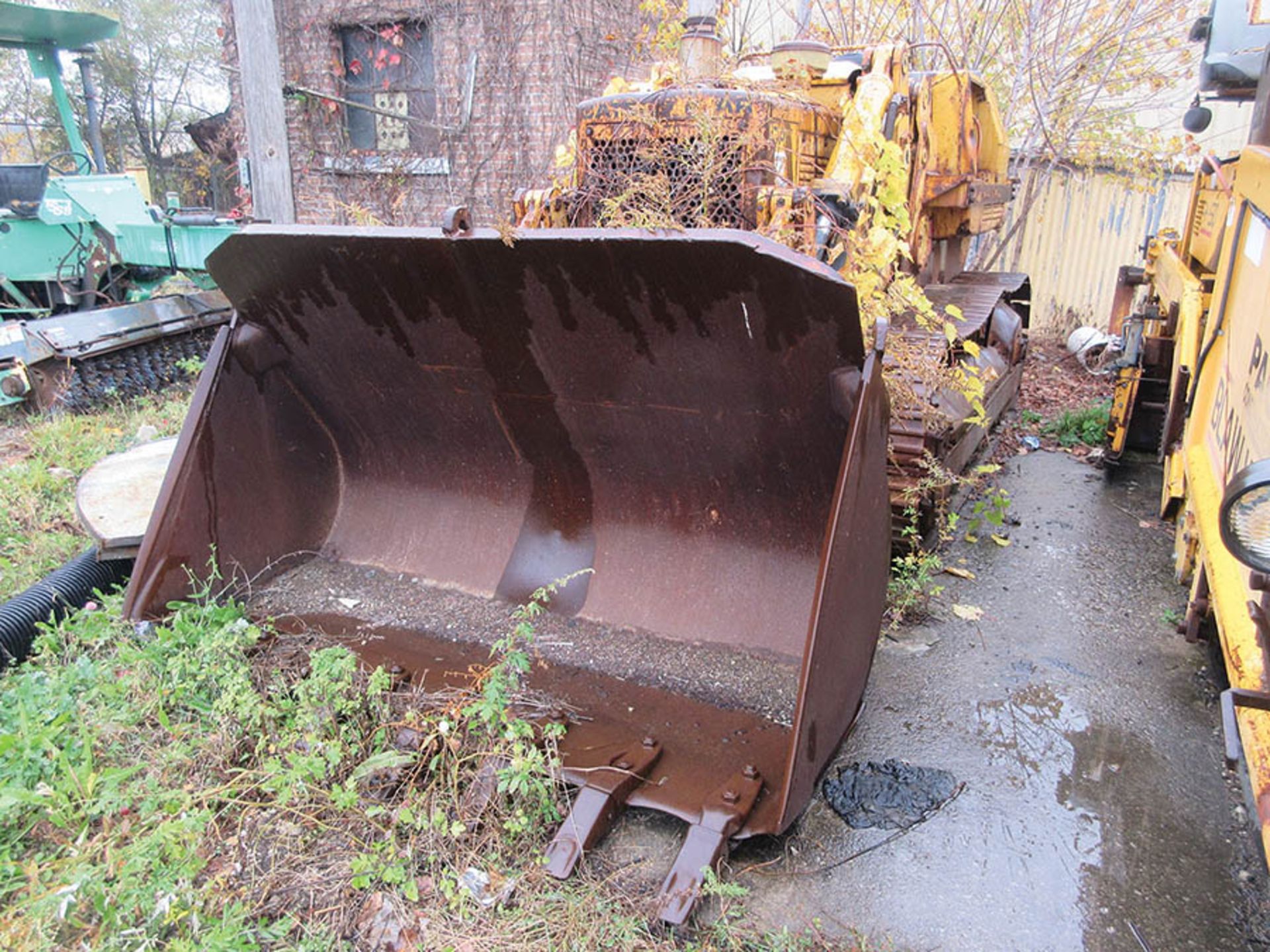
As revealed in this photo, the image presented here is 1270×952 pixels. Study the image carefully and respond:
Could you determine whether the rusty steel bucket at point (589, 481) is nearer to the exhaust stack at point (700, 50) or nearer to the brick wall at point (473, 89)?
the exhaust stack at point (700, 50)

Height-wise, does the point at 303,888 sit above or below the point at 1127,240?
below

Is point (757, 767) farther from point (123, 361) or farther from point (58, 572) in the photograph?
point (123, 361)

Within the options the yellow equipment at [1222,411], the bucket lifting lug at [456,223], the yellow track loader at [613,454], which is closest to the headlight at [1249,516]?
the yellow equipment at [1222,411]

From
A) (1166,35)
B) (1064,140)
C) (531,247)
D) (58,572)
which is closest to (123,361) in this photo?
(58,572)

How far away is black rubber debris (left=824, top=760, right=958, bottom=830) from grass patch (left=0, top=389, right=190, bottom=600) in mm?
3271

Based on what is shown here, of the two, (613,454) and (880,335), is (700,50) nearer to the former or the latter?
(613,454)

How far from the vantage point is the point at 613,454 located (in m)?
3.25

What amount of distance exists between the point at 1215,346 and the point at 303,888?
3.43m

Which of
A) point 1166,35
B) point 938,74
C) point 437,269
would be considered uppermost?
point 1166,35

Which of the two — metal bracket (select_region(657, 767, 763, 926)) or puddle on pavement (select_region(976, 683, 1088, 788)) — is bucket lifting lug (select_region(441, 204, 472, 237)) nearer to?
metal bracket (select_region(657, 767, 763, 926))

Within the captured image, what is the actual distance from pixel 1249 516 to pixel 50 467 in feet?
18.5

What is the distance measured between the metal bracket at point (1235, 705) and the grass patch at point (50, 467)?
4.07 meters

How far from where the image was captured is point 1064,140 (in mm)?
9023

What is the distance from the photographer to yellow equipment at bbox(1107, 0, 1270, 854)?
1.75 meters
